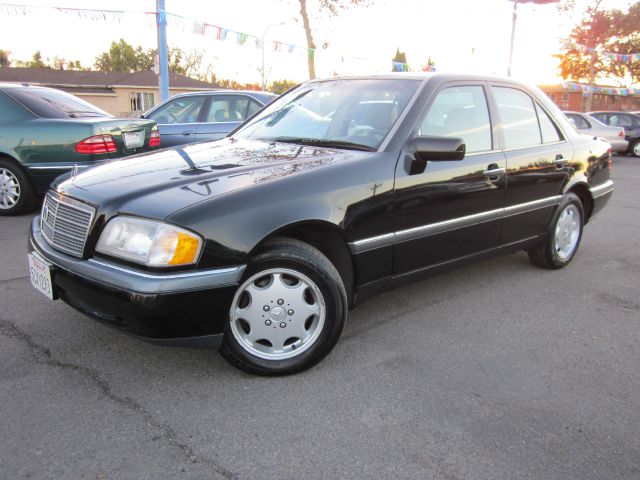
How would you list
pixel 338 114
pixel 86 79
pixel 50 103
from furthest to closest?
pixel 86 79 → pixel 50 103 → pixel 338 114

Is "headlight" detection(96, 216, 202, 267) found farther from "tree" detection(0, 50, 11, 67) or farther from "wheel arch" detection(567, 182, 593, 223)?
"tree" detection(0, 50, 11, 67)

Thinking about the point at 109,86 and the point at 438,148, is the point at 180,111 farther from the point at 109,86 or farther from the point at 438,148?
the point at 109,86

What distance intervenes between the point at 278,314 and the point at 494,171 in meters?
1.90

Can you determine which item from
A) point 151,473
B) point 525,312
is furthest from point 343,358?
point 525,312

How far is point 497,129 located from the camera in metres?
3.76

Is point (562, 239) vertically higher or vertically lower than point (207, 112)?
lower

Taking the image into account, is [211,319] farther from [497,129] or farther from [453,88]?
[497,129]

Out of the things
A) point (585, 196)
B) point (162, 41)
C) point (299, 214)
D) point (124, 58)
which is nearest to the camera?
point (299, 214)

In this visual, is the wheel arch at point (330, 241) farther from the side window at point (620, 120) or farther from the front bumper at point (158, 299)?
the side window at point (620, 120)

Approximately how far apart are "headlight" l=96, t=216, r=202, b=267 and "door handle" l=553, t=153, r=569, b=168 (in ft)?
10.2

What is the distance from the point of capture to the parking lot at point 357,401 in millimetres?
2064

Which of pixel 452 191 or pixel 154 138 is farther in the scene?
pixel 154 138

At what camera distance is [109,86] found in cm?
3762

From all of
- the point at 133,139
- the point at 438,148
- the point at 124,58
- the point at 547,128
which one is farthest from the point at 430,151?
the point at 124,58
